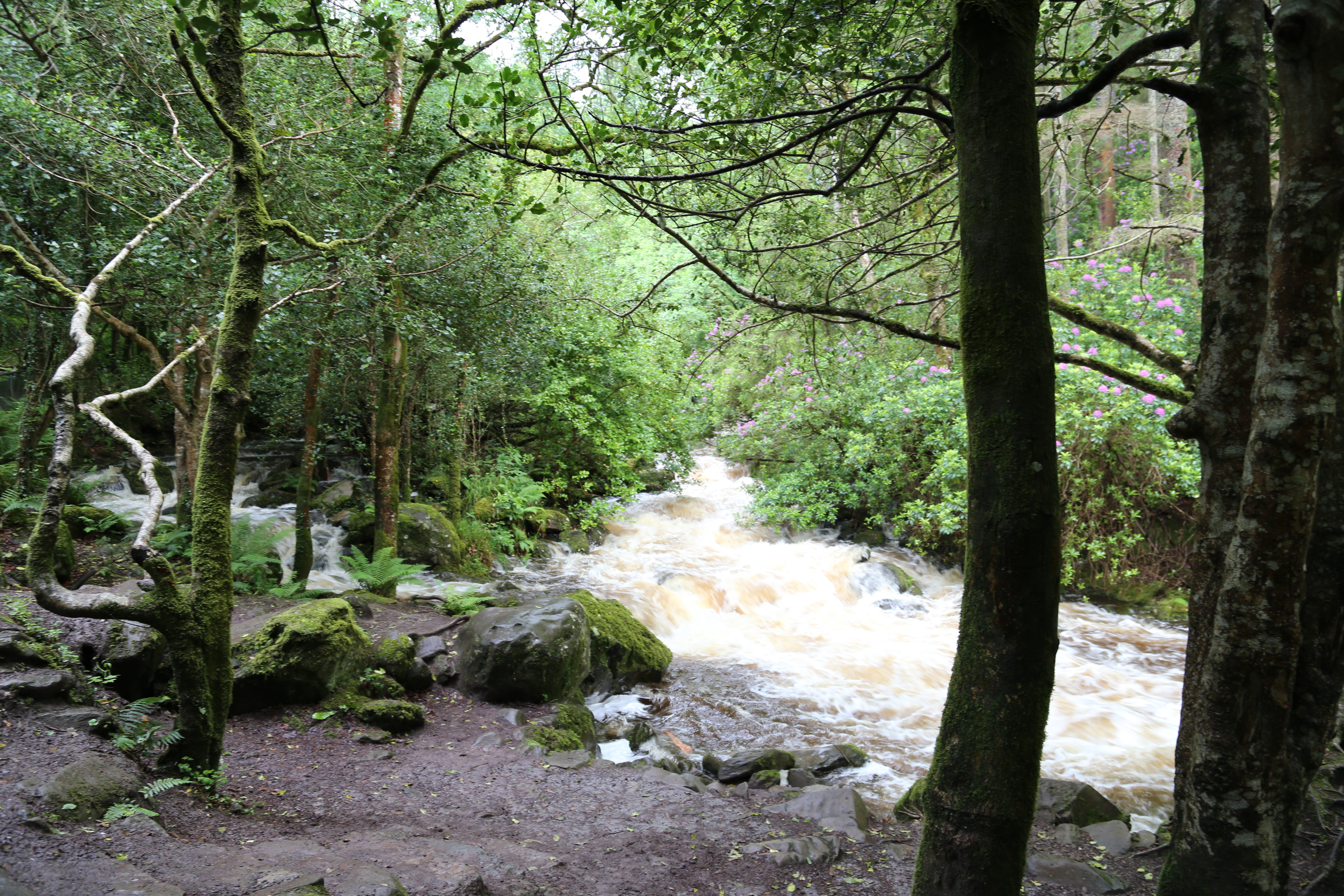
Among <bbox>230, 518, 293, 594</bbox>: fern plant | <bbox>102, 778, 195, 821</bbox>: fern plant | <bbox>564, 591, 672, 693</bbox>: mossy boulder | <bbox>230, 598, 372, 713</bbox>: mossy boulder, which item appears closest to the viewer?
<bbox>102, 778, 195, 821</bbox>: fern plant

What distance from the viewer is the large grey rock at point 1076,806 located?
5.36m

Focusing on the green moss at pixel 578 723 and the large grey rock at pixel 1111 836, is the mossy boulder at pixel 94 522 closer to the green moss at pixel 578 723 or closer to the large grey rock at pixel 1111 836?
Answer: the green moss at pixel 578 723

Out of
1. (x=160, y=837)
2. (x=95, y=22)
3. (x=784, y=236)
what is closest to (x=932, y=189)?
(x=784, y=236)

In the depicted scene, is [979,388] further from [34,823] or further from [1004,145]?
[34,823]

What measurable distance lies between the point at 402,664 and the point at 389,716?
0.88 metres

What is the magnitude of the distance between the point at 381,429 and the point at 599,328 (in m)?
5.78

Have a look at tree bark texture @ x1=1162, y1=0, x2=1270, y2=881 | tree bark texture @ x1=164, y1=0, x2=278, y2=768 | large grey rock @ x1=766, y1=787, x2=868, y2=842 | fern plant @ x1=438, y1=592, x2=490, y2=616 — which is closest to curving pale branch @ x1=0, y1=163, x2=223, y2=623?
tree bark texture @ x1=164, y1=0, x2=278, y2=768

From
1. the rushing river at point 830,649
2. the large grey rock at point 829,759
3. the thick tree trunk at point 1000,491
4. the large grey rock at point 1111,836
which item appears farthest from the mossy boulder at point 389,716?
the large grey rock at point 1111,836

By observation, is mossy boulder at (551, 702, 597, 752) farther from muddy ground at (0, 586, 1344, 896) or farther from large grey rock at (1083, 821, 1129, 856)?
large grey rock at (1083, 821, 1129, 856)

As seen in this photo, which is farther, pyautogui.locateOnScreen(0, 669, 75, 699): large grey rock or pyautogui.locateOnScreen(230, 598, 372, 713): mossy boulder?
pyautogui.locateOnScreen(230, 598, 372, 713): mossy boulder

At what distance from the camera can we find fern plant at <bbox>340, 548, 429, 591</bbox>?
30.2ft

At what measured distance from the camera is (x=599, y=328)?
14117 millimetres

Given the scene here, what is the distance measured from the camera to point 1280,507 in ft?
7.97

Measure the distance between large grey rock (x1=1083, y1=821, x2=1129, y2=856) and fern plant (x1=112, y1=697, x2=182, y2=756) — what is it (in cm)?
612
